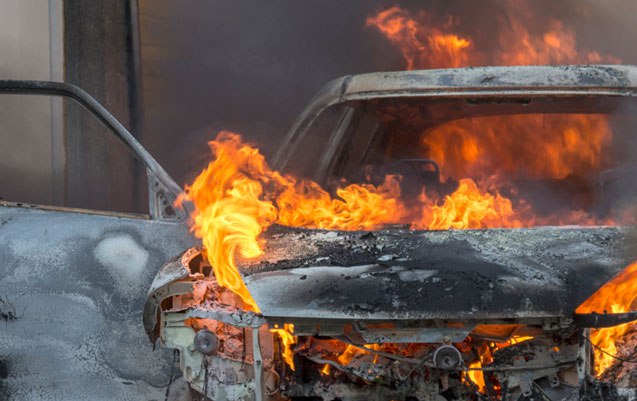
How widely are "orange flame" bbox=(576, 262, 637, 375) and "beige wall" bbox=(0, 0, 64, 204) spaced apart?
5.77 metres

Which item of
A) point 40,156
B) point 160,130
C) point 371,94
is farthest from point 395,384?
point 160,130

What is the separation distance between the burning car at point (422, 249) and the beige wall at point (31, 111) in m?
3.84

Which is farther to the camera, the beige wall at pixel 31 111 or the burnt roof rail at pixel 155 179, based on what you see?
the beige wall at pixel 31 111

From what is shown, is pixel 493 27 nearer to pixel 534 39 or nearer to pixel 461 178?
pixel 534 39

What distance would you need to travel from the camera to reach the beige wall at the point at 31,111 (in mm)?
7559

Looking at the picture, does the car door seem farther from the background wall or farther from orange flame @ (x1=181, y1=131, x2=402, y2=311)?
the background wall

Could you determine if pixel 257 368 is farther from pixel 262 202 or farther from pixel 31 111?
pixel 31 111

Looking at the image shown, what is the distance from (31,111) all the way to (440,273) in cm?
578

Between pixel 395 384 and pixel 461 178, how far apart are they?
1.33 metres

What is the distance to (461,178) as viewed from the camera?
4078mm

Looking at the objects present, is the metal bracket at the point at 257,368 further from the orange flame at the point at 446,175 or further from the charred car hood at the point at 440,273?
the orange flame at the point at 446,175

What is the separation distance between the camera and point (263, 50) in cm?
960

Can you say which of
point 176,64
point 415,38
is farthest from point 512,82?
point 415,38

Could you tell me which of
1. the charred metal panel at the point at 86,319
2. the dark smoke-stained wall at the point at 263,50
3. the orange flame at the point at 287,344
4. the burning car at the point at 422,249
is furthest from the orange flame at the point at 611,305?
the dark smoke-stained wall at the point at 263,50
